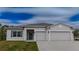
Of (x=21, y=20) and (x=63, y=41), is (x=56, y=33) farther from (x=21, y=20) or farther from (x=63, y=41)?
(x=21, y=20)

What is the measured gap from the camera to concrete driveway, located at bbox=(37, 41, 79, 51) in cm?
891

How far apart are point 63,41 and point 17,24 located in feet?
5.31

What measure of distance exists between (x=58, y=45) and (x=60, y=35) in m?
0.35

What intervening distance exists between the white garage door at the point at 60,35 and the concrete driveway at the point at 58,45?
137 millimetres

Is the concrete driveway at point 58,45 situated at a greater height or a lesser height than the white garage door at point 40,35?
lesser

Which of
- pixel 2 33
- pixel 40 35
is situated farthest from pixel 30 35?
pixel 2 33

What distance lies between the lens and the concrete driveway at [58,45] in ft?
29.2

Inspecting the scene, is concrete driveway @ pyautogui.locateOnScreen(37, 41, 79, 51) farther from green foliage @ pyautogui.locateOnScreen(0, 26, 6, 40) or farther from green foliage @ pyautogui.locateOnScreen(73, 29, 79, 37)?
green foliage @ pyautogui.locateOnScreen(0, 26, 6, 40)

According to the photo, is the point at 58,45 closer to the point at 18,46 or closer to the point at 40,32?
the point at 40,32

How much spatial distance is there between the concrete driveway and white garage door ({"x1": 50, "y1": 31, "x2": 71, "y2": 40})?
137mm

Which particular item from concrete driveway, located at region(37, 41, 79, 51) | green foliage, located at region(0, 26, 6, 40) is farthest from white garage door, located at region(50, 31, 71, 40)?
green foliage, located at region(0, 26, 6, 40)

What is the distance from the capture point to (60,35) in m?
9.05

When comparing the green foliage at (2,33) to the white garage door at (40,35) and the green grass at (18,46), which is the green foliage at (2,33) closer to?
the green grass at (18,46)

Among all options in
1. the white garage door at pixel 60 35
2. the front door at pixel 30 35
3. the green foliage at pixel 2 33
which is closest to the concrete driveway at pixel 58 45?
the white garage door at pixel 60 35
